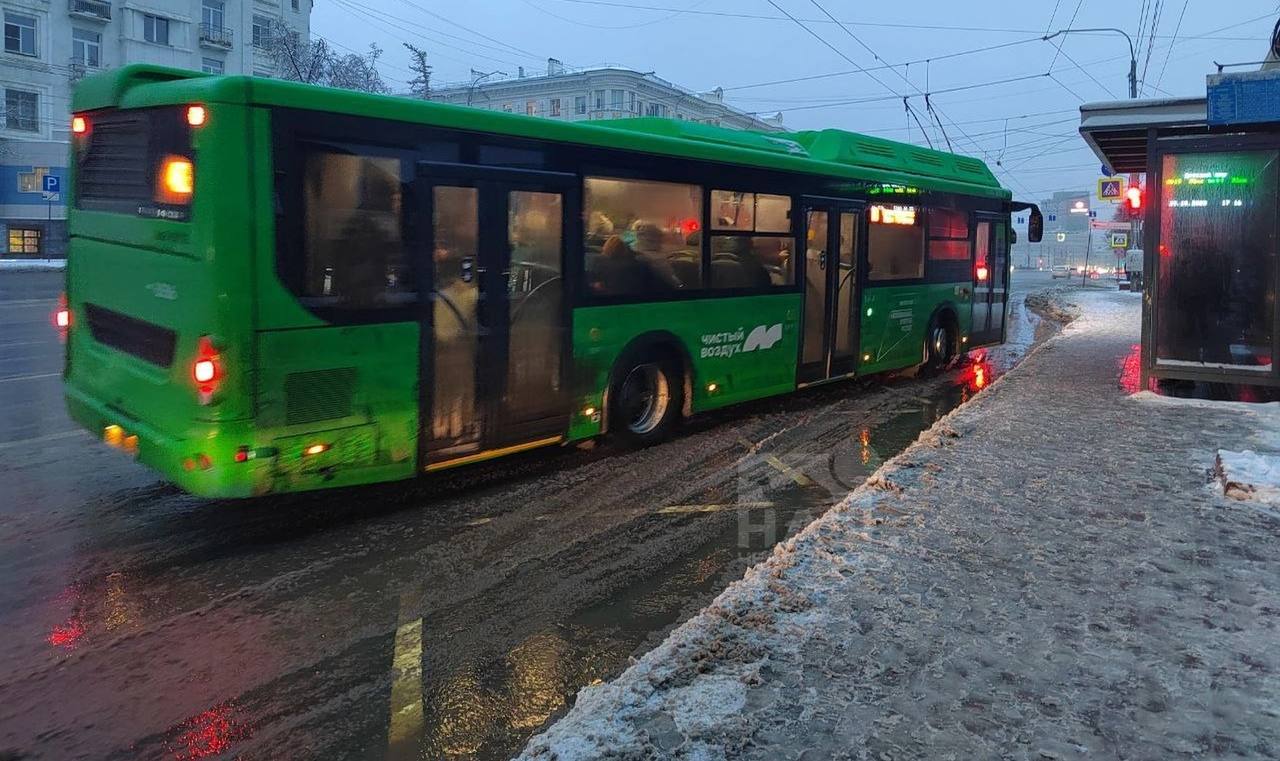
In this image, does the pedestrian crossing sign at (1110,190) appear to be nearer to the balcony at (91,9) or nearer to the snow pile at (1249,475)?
the snow pile at (1249,475)

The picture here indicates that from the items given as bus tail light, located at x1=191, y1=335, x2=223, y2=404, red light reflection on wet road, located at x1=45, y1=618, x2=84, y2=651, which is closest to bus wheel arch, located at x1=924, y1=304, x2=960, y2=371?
bus tail light, located at x1=191, y1=335, x2=223, y2=404

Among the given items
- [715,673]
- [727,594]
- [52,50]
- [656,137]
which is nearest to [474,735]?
[715,673]

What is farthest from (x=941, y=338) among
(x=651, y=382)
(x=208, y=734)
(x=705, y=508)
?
(x=208, y=734)

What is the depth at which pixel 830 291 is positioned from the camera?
1100 centimetres

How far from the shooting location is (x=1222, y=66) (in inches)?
387

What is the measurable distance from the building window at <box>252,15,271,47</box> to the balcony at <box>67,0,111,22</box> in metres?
7.71

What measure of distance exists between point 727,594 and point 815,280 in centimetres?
670

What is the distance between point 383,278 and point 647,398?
3.31 meters

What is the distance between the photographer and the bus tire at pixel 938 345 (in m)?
13.7

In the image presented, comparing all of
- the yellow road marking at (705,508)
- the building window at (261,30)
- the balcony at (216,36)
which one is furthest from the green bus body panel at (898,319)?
the building window at (261,30)

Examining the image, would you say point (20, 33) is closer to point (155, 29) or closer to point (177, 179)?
point (155, 29)

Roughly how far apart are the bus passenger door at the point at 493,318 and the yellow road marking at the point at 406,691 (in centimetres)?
216

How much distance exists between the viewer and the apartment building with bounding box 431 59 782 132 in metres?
79.7

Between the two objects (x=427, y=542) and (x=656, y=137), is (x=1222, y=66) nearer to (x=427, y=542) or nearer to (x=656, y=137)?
(x=656, y=137)
